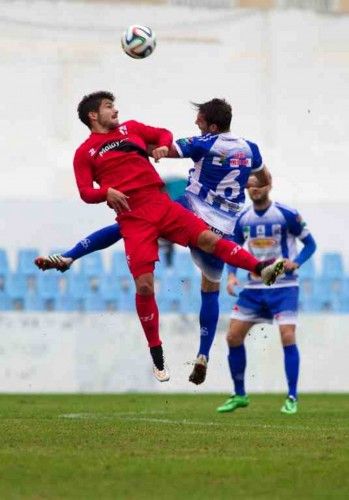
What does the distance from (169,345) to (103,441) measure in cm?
1087

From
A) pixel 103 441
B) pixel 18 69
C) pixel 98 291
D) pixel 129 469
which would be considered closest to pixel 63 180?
pixel 18 69

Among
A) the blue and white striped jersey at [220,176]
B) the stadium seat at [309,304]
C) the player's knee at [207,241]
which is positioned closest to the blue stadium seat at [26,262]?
the stadium seat at [309,304]

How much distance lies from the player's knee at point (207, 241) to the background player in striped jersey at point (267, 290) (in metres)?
3.00

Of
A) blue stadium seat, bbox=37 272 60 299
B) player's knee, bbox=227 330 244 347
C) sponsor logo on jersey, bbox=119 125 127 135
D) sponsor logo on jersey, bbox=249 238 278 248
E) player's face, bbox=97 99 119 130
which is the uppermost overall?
player's face, bbox=97 99 119 130

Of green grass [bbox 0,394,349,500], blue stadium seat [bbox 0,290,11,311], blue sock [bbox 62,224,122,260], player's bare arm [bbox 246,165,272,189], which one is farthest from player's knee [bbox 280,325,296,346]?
blue stadium seat [bbox 0,290,11,311]

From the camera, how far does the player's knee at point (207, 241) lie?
10.2m

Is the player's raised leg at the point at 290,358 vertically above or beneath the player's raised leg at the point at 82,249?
beneath

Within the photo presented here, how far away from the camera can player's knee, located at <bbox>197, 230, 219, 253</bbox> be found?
10.2 meters

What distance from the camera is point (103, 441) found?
28.6ft

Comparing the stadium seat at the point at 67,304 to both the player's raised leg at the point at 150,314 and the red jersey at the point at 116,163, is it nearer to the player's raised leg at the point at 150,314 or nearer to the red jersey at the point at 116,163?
the player's raised leg at the point at 150,314

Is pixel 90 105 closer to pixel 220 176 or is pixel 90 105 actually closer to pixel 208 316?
pixel 220 176

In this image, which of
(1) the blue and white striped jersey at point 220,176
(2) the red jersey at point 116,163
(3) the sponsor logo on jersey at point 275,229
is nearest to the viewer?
(2) the red jersey at point 116,163

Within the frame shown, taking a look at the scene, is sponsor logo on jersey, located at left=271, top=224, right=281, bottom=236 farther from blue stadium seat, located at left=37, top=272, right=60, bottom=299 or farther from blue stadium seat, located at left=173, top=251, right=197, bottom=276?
blue stadium seat, located at left=173, top=251, right=197, bottom=276

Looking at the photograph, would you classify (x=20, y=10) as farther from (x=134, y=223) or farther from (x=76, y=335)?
(x=134, y=223)
